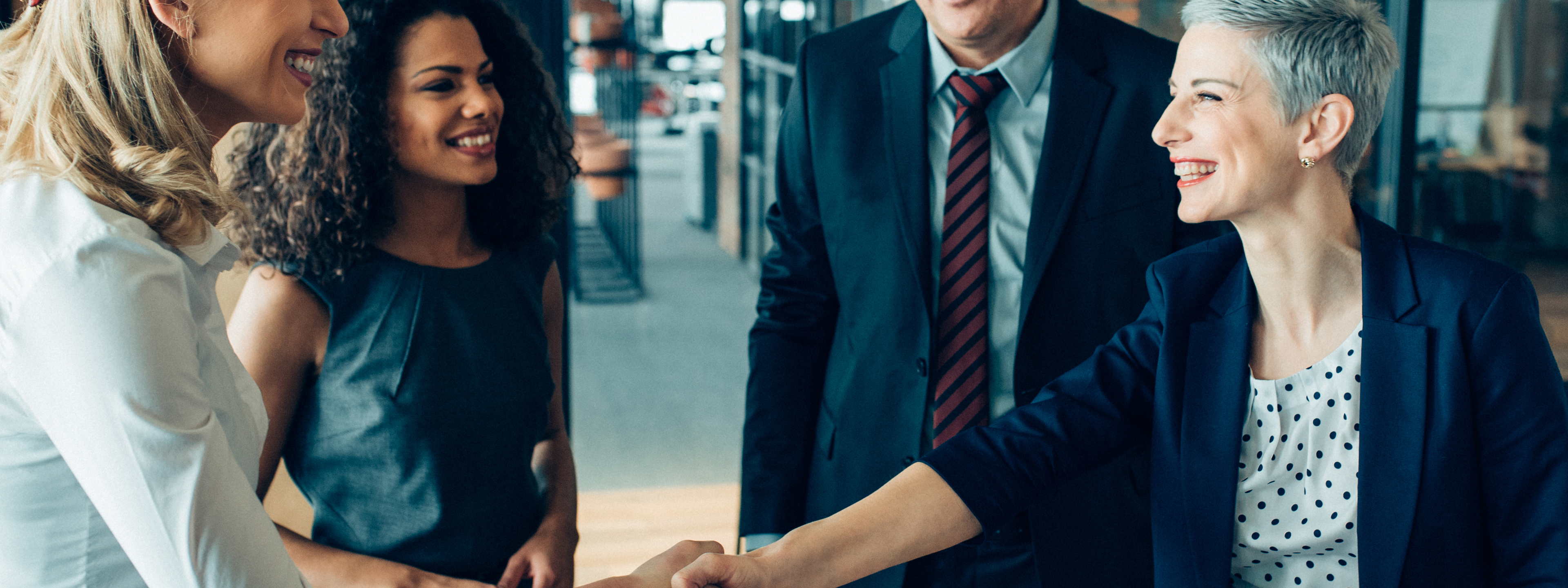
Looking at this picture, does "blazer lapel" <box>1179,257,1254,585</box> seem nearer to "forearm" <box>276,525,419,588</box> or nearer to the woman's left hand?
the woman's left hand

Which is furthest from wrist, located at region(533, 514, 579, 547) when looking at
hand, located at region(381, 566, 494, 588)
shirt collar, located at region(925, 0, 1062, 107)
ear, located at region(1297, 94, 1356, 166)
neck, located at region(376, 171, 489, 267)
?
ear, located at region(1297, 94, 1356, 166)

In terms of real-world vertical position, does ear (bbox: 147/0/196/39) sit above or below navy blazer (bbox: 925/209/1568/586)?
above

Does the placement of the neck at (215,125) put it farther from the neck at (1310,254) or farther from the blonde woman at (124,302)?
the neck at (1310,254)

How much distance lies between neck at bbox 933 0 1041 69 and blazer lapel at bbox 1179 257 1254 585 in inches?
17.3

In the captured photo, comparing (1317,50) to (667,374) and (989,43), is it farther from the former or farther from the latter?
(667,374)

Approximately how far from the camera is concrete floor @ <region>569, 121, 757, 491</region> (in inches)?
174

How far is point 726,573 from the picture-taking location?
1.12 meters

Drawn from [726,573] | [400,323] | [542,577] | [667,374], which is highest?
[400,323]

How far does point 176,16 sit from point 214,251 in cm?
19

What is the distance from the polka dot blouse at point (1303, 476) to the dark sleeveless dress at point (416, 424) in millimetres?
856

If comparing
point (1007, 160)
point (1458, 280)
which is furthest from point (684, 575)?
A: point (1458, 280)

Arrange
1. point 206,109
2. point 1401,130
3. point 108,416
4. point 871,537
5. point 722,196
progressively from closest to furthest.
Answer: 1. point 108,416
2. point 206,109
3. point 871,537
4. point 1401,130
5. point 722,196

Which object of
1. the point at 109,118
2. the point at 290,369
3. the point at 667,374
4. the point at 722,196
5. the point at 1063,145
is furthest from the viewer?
the point at 722,196

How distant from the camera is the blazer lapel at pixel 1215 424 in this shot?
3.69 feet
